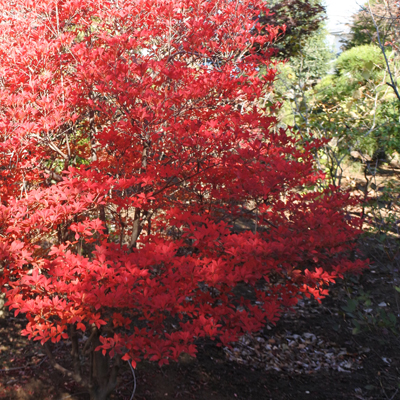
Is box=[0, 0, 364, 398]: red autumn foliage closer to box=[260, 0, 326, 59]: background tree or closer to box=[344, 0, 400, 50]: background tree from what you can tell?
box=[344, 0, 400, 50]: background tree

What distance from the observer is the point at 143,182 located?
334 cm

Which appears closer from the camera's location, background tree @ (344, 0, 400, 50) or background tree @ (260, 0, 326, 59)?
background tree @ (344, 0, 400, 50)

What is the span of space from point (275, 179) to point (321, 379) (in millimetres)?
2882

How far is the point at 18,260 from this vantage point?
8.29ft

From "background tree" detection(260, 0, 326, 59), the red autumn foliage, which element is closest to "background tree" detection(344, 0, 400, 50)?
"background tree" detection(260, 0, 326, 59)

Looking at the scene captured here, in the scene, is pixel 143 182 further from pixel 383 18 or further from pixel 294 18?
pixel 294 18

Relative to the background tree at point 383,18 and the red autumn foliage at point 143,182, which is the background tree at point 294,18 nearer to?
the background tree at point 383,18

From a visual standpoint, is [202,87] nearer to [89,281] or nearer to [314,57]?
[89,281]

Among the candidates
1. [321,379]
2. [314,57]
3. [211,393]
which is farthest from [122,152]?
[314,57]

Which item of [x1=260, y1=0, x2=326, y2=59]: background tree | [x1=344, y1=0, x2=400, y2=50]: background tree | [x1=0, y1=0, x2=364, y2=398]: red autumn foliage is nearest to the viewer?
[x1=0, y1=0, x2=364, y2=398]: red autumn foliage

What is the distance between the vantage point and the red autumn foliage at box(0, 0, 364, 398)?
8.00 feet

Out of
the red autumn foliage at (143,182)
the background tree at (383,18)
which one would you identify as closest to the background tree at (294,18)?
the background tree at (383,18)

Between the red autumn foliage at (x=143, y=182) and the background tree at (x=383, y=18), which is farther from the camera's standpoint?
the background tree at (x=383, y=18)

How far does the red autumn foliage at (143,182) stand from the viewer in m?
2.44
